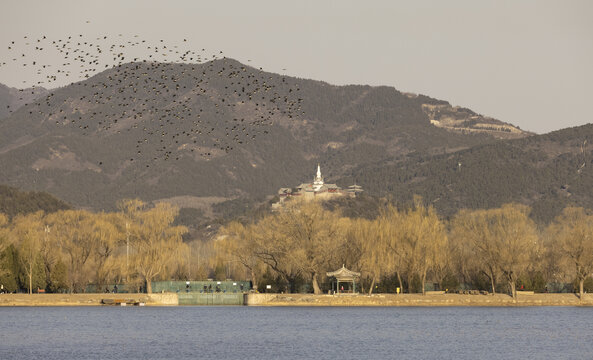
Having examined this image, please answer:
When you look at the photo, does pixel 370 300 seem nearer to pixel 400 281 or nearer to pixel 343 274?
pixel 400 281

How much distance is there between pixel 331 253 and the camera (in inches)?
4700

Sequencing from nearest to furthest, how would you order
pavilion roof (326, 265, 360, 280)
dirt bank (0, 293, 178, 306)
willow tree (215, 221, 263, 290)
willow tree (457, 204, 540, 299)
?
pavilion roof (326, 265, 360, 280), dirt bank (0, 293, 178, 306), willow tree (457, 204, 540, 299), willow tree (215, 221, 263, 290)

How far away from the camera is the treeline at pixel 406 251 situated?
117 m

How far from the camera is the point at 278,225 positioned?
121938mm

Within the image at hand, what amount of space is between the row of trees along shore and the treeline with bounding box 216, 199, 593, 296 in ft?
0.41

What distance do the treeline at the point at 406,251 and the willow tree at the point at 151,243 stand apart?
1032 centimetres

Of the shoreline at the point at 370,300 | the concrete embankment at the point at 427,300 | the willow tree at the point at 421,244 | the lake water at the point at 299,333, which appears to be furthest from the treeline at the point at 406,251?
the lake water at the point at 299,333

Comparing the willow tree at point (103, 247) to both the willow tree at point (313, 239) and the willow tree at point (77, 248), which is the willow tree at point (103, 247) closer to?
the willow tree at point (77, 248)

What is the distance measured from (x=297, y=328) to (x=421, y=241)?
32.6 m

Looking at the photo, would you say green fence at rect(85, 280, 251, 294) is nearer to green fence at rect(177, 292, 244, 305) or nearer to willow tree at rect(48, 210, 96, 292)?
green fence at rect(177, 292, 244, 305)

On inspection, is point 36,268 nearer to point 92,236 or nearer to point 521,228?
point 92,236

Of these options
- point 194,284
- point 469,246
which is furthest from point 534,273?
point 194,284

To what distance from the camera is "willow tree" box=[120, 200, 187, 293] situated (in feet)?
420

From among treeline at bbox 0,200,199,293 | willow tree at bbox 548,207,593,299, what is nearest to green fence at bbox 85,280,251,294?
treeline at bbox 0,200,199,293
